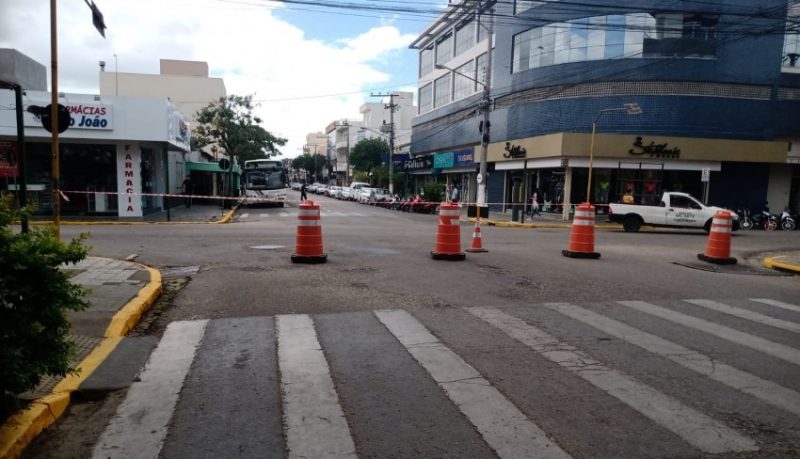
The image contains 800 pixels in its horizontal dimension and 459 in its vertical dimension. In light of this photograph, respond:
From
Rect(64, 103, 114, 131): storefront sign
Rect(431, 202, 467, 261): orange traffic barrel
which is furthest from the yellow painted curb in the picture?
Rect(64, 103, 114, 131): storefront sign

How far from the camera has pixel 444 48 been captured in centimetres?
5338

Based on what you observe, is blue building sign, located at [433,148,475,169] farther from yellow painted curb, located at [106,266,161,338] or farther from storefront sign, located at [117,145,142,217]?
yellow painted curb, located at [106,266,161,338]

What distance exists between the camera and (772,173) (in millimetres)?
32594

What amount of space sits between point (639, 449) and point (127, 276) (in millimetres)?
7915

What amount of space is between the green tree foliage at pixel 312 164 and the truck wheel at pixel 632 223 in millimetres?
102118

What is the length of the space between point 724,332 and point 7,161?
76.5 ft

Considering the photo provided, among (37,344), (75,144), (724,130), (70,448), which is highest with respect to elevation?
(724,130)

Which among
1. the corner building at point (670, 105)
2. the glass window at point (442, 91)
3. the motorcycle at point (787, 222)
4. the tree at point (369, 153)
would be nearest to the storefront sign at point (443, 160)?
the glass window at point (442, 91)

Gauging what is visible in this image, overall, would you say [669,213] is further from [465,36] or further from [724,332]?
[465,36]

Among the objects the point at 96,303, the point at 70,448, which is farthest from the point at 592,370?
the point at 96,303

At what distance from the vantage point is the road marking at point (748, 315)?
6.98 meters

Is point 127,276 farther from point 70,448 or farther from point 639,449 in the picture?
point 639,449

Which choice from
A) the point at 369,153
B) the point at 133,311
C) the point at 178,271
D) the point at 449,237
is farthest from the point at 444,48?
the point at 133,311

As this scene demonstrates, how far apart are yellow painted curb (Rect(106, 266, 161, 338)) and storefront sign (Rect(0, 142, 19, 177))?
52.4 feet
